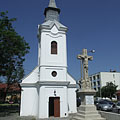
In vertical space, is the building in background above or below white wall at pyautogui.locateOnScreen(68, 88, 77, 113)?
above

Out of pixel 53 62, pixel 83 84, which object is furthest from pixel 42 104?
pixel 83 84

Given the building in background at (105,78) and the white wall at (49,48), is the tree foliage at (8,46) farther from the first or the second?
the building in background at (105,78)

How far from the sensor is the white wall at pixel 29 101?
61.0 feet

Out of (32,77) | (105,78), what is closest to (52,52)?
(32,77)

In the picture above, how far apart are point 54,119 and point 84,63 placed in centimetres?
732

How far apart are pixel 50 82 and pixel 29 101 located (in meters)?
3.87

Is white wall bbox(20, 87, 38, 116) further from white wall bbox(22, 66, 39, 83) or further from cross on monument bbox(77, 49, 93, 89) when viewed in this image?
cross on monument bbox(77, 49, 93, 89)

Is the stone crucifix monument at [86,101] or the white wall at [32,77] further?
the white wall at [32,77]

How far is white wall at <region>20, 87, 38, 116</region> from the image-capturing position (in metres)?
18.6

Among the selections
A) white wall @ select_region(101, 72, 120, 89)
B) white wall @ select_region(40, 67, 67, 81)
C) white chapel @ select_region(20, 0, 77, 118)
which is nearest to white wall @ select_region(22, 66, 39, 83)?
white chapel @ select_region(20, 0, 77, 118)

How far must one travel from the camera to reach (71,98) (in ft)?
67.4

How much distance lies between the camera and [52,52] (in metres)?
19.7

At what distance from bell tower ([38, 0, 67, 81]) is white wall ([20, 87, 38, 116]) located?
106 inches

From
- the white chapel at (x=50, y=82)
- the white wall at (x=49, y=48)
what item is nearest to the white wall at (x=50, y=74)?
the white chapel at (x=50, y=82)
